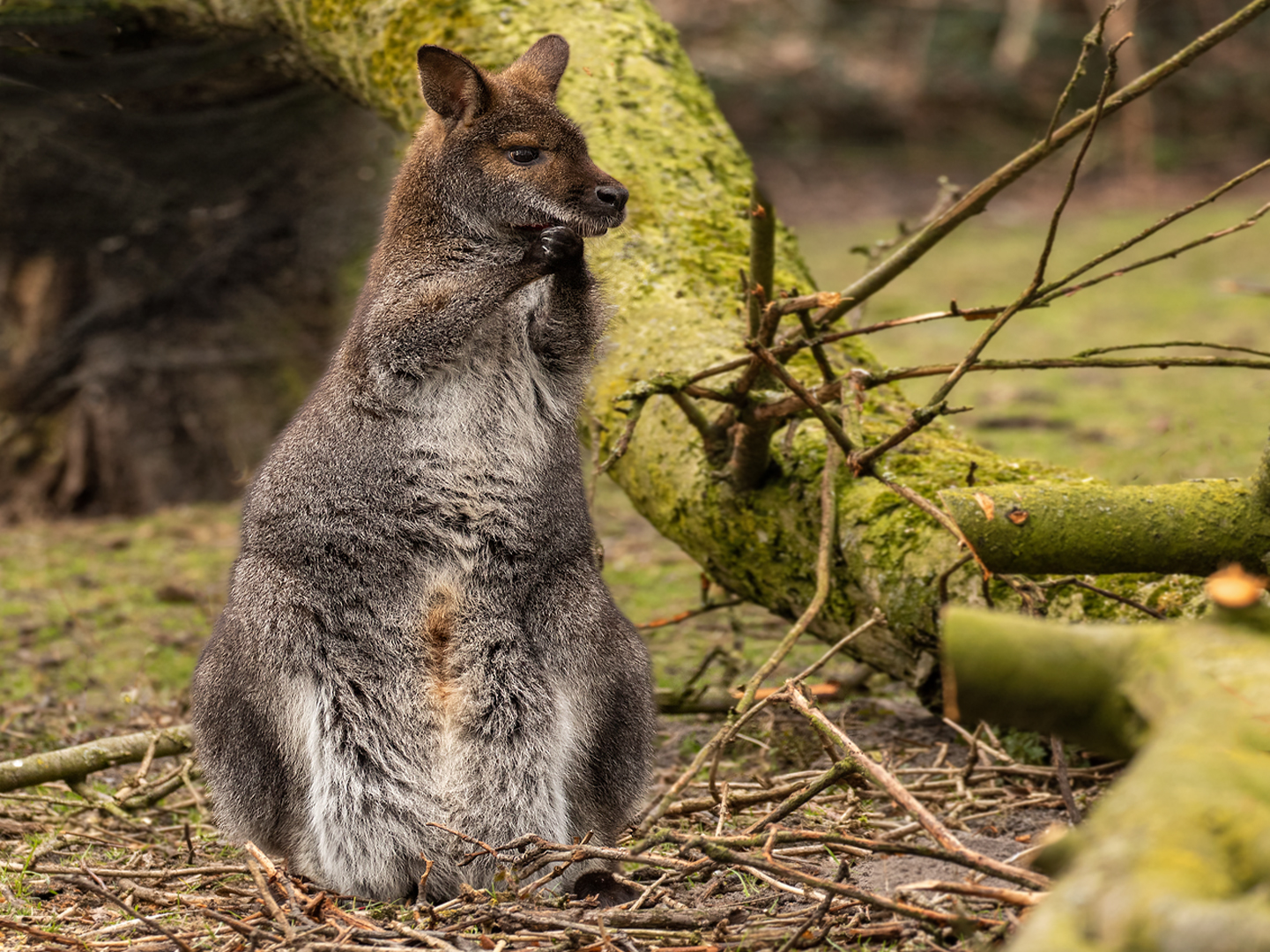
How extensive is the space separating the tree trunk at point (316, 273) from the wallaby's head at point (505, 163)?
0.34 m

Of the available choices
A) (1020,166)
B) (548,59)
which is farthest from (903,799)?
(548,59)

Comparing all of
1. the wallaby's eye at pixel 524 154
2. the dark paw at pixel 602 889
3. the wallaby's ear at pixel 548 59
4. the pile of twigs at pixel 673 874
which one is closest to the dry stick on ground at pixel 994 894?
the pile of twigs at pixel 673 874

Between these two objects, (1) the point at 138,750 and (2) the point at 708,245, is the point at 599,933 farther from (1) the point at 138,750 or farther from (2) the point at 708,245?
(2) the point at 708,245

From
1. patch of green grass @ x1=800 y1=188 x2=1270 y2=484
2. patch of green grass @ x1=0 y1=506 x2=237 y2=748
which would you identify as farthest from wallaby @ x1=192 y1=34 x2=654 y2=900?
patch of green grass @ x1=800 y1=188 x2=1270 y2=484

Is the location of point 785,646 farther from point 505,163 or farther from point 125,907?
point 125,907

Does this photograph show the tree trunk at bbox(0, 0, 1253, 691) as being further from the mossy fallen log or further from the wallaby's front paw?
the mossy fallen log

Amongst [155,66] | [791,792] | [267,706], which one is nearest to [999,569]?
[791,792]

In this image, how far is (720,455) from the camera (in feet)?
12.9

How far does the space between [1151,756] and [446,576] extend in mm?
1889

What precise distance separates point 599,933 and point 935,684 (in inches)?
62.2

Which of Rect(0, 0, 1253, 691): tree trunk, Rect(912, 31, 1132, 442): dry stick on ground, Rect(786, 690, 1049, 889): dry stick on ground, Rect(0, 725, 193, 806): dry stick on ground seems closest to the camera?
Rect(786, 690, 1049, 889): dry stick on ground

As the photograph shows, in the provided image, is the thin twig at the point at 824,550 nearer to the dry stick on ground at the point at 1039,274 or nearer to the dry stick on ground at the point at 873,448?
the dry stick on ground at the point at 873,448

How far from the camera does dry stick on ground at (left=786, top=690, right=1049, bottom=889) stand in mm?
2141

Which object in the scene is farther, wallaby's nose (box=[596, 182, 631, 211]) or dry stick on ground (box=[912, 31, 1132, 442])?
wallaby's nose (box=[596, 182, 631, 211])
